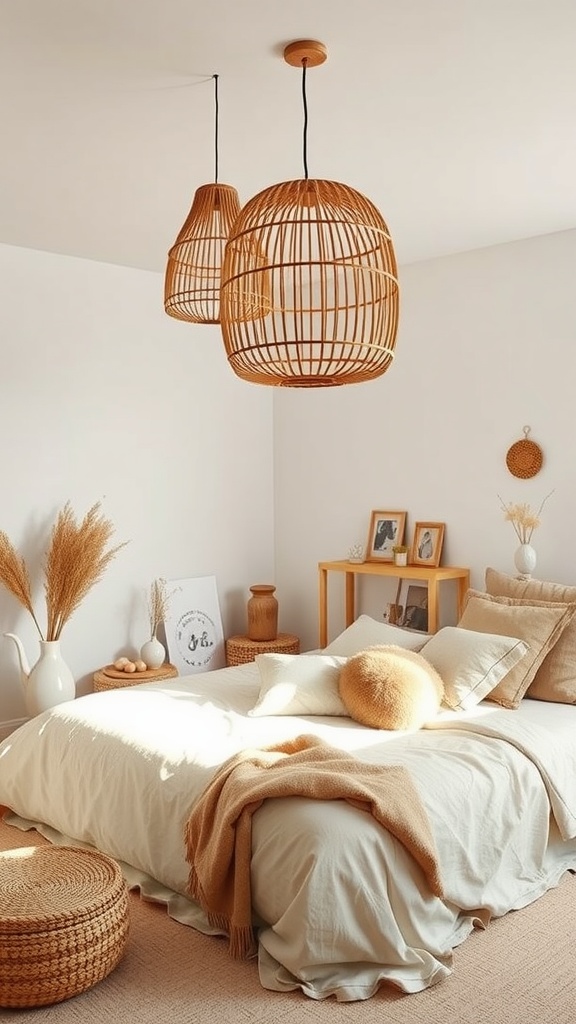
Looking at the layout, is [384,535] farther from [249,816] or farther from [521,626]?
[249,816]

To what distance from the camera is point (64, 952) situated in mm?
2551

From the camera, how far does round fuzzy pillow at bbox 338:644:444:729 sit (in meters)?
3.53

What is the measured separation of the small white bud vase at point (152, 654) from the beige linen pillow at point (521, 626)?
1660 millimetres

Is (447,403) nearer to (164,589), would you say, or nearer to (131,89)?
(164,589)

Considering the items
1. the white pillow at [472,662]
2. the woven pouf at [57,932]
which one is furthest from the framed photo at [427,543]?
the woven pouf at [57,932]

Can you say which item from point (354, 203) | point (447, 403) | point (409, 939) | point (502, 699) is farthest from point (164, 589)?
point (354, 203)

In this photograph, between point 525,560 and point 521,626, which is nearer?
point 521,626

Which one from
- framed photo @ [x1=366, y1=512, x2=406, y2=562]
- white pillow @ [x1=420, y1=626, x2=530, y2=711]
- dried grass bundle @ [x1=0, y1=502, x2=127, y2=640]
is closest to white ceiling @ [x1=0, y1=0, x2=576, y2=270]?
dried grass bundle @ [x1=0, y1=502, x2=127, y2=640]

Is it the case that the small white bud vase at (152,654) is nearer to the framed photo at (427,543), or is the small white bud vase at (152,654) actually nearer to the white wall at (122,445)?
the white wall at (122,445)

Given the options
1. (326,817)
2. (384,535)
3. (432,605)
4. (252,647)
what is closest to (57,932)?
(326,817)

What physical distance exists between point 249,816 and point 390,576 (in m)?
2.51

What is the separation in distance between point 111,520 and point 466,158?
8.73 ft

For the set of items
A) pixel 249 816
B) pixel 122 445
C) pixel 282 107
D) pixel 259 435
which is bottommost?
pixel 249 816

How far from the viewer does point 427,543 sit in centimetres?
502
